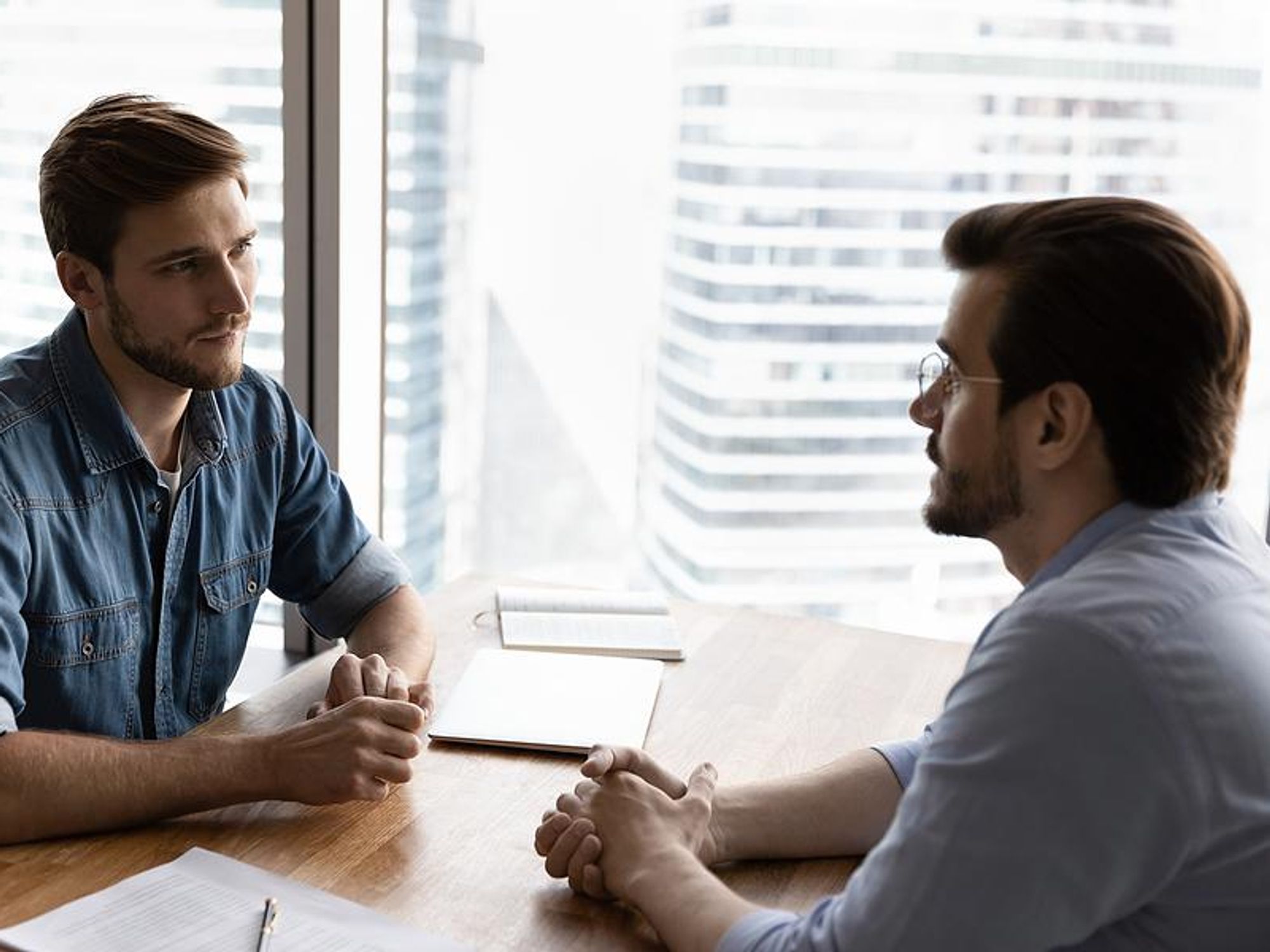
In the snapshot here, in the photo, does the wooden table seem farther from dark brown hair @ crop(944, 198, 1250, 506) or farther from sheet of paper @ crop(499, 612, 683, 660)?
dark brown hair @ crop(944, 198, 1250, 506)

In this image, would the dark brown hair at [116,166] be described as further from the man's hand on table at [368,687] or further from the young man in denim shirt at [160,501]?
the man's hand on table at [368,687]

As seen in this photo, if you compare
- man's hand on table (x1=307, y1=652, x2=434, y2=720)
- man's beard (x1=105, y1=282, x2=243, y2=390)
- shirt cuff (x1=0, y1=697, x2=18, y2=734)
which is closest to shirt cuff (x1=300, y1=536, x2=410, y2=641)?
man's hand on table (x1=307, y1=652, x2=434, y2=720)

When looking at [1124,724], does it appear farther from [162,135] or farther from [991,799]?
[162,135]

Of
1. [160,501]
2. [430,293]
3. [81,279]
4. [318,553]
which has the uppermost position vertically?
[81,279]

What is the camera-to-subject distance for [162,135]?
1820mm

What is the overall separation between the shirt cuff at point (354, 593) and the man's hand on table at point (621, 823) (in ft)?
2.17

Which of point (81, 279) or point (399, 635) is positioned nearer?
point (81, 279)

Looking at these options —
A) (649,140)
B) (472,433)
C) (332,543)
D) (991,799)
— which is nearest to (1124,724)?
(991,799)

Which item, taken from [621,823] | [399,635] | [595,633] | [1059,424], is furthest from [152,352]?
[1059,424]

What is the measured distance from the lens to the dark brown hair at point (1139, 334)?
1.15 meters

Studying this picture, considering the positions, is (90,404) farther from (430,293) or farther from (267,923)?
(430,293)

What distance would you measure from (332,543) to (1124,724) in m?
1.32

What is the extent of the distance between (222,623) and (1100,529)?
1.22 metres

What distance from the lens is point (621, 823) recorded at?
4.60ft
